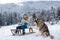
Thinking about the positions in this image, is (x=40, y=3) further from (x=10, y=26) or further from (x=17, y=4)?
(x=10, y=26)

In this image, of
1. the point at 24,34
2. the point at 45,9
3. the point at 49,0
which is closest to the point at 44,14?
the point at 45,9

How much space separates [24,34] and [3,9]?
0.32m

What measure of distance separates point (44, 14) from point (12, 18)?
1.05 feet

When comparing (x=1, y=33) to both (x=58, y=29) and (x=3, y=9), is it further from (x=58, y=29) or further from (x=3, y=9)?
(x=58, y=29)

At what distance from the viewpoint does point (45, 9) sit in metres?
1.51

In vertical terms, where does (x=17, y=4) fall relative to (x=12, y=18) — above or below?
above

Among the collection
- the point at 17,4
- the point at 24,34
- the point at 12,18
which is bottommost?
the point at 24,34

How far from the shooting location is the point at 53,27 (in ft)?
4.94

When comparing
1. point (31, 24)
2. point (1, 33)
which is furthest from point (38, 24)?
point (1, 33)

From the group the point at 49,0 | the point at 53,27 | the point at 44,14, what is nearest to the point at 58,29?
the point at 53,27

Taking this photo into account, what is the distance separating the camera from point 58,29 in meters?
1.50

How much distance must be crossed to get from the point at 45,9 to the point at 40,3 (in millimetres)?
79

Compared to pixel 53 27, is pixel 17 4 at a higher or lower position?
higher

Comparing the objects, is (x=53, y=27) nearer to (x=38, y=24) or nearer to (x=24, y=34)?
(x=38, y=24)
